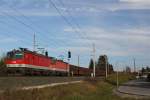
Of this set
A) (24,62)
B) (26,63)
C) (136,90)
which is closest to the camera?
(24,62)

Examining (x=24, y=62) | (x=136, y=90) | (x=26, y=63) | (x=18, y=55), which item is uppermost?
(x=18, y=55)

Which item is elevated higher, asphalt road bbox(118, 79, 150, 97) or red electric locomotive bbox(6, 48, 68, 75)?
red electric locomotive bbox(6, 48, 68, 75)

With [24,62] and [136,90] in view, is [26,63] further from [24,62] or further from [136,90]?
[136,90]

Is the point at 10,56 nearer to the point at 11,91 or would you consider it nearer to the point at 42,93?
the point at 42,93

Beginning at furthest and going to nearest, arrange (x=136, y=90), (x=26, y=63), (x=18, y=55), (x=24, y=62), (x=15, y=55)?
(x=136, y=90) < (x=15, y=55) < (x=18, y=55) < (x=26, y=63) < (x=24, y=62)

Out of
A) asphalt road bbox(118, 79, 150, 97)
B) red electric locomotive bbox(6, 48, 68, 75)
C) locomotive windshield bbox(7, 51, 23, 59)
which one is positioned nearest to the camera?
asphalt road bbox(118, 79, 150, 97)

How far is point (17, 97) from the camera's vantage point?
23734 millimetres

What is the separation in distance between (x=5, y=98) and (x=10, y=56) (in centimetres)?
3834

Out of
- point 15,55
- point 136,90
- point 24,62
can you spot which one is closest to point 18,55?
point 15,55

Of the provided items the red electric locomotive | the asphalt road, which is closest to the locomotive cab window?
the red electric locomotive

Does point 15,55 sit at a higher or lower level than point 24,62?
higher

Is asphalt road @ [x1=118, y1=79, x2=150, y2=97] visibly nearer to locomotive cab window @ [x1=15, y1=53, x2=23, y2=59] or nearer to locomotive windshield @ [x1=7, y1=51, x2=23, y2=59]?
locomotive cab window @ [x1=15, y1=53, x2=23, y2=59]

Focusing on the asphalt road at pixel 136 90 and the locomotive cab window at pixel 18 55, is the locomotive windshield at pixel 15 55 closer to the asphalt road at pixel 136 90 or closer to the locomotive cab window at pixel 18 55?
the locomotive cab window at pixel 18 55

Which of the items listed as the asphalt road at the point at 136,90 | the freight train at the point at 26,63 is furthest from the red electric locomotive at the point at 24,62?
the asphalt road at the point at 136,90
